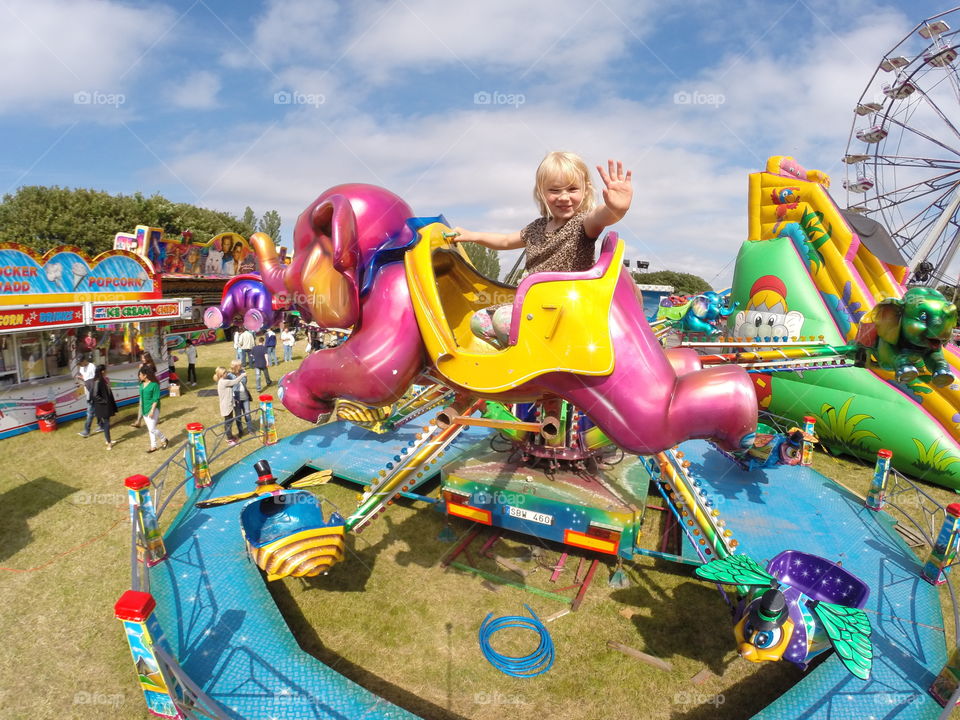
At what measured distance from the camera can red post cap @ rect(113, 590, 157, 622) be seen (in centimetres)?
276

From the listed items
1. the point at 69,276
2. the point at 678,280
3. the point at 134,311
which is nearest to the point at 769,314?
the point at 134,311

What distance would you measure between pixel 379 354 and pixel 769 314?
8887 mm

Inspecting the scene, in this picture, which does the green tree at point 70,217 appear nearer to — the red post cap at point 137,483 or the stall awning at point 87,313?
the stall awning at point 87,313

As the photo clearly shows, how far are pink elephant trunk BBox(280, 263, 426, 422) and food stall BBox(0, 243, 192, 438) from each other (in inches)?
354

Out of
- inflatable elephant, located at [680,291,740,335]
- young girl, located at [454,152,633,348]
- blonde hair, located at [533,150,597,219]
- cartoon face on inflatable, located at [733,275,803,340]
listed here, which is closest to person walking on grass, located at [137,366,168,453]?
young girl, located at [454,152,633,348]

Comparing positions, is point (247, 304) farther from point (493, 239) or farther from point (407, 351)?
point (493, 239)

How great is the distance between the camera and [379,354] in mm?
2820

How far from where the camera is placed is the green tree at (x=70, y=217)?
2512 centimetres

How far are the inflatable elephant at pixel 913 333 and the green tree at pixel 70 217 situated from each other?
1207 inches

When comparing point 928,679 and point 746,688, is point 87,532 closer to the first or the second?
point 746,688

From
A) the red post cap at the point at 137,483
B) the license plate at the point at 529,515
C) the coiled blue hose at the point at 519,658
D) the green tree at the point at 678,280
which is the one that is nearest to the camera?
the coiled blue hose at the point at 519,658

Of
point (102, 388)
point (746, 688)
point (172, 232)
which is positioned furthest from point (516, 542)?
point (172, 232)

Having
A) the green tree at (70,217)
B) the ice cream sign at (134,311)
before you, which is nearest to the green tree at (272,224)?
the green tree at (70,217)

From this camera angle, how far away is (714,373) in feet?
8.07
